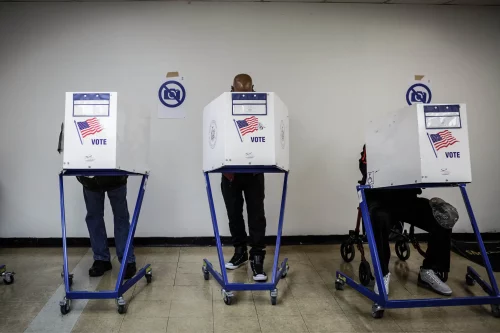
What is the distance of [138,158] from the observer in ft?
9.23

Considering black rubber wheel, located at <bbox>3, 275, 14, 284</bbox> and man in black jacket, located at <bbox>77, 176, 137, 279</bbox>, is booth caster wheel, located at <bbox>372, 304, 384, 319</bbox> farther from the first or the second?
black rubber wheel, located at <bbox>3, 275, 14, 284</bbox>

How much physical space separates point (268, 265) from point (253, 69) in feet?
6.42

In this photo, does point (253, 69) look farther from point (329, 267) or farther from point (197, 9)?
point (329, 267)

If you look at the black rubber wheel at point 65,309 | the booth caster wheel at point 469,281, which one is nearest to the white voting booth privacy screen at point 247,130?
the black rubber wheel at point 65,309

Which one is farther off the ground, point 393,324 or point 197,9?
point 197,9

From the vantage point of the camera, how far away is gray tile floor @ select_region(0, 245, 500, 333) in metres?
2.37

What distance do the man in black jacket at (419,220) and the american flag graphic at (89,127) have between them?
5.96 feet

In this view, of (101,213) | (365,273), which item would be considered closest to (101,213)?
(101,213)

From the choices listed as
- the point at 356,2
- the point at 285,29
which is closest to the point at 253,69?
the point at 285,29

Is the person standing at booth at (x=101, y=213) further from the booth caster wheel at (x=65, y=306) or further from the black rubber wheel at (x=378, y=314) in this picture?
the black rubber wheel at (x=378, y=314)

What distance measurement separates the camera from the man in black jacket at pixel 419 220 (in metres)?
2.70

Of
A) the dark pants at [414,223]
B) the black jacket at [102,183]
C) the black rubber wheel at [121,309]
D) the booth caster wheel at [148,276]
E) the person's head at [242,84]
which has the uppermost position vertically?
the person's head at [242,84]

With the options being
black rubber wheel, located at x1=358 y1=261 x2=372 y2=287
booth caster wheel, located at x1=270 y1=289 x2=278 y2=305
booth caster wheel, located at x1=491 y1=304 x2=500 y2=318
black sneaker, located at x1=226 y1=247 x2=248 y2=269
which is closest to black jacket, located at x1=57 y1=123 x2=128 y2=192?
black sneaker, located at x1=226 y1=247 x2=248 y2=269

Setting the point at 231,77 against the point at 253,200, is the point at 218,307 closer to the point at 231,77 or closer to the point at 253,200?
the point at 253,200
